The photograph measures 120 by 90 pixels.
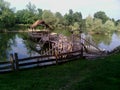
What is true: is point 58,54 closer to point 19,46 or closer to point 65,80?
point 65,80

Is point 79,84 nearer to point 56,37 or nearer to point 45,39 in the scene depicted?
point 56,37

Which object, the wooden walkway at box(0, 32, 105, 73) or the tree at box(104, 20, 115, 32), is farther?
the tree at box(104, 20, 115, 32)

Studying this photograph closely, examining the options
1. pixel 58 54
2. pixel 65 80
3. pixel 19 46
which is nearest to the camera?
pixel 65 80

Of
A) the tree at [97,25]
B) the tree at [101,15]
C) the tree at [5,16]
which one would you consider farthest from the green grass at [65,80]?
the tree at [101,15]

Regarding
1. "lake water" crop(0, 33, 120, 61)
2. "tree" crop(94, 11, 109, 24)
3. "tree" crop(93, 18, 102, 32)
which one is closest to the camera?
"lake water" crop(0, 33, 120, 61)

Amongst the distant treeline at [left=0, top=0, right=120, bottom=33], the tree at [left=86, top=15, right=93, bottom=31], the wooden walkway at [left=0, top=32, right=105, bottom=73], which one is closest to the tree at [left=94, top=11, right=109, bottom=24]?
the distant treeline at [left=0, top=0, right=120, bottom=33]

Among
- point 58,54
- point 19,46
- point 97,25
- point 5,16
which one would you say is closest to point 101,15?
point 97,25

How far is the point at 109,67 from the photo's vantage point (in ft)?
53.8

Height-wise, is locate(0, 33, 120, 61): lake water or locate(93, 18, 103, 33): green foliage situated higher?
locate(93, 18, 103, 33): green foliage

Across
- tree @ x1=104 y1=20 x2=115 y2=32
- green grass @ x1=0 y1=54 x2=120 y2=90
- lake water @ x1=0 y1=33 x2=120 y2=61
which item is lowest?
lake water @ x1=0 y1=33 x2=120 y2=61

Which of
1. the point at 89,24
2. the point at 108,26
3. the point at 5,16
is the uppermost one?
the point at 5,16

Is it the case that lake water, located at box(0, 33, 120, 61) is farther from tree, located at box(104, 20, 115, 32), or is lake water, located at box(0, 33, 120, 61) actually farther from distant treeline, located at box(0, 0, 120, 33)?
tree, located at box(104, 20, 115, 32)

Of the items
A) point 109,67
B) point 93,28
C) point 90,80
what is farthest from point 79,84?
point 93,28

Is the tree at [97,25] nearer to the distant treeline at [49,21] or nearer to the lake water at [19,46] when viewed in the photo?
the distant treeline at [49,21]
